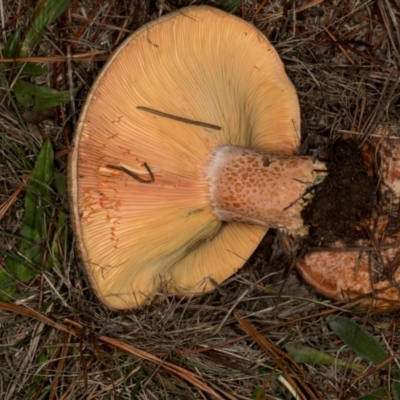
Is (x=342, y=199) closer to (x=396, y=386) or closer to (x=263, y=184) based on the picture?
(x=263, y=184)

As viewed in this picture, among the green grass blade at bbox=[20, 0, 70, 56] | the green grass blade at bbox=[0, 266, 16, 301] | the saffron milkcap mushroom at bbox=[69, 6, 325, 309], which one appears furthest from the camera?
the green grass blade at bbox=[0, 266, 16, 301]

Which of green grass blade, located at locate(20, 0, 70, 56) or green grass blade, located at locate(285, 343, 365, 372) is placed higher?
green grass blade, located at locate(20, 0, 70, 56)

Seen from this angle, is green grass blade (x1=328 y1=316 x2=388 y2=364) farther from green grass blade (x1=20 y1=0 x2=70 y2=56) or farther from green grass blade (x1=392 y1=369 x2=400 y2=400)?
green grass blade (x1=20 y1=0 x2=70 y2=56)

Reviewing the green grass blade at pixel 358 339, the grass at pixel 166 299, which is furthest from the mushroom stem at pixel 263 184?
the green grass blade at pixel 358 339

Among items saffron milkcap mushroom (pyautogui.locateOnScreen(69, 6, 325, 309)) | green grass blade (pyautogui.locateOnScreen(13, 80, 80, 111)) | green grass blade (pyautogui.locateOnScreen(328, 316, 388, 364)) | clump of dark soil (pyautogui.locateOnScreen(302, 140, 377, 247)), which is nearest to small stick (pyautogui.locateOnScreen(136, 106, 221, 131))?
saffron milkcap mushroom (pyautogui.locateOnScreen(69, 6, 325, 309))

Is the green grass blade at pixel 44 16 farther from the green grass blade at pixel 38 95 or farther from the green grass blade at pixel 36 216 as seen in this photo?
the green grass blade at pixel 36 216

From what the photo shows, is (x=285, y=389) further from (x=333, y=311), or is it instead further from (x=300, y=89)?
(x=300, y=89)

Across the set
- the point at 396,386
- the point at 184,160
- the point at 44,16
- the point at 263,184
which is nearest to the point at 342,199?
the point at 263,184
